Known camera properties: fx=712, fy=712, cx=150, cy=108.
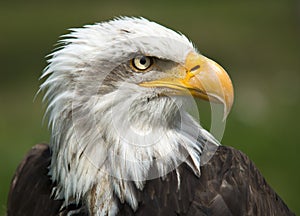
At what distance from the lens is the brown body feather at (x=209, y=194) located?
4.34 metres

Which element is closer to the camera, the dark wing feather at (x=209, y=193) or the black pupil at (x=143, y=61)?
the black pupil at (x=143, y=61)

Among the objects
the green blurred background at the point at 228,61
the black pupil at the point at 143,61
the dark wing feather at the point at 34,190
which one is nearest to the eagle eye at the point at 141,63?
the black pupil at the point at 143,61

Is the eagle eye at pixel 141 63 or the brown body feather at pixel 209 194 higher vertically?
the eagle eye at pixel 141 63

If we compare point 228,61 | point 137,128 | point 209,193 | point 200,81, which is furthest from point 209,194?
point 228,61

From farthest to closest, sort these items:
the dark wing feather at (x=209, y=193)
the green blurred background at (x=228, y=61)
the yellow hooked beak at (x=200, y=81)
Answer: the green blurred background at (x=228, y=61) < the dark wing feather at (x=209, y=193) < the yellow hooked beak at (x=200, y=81)

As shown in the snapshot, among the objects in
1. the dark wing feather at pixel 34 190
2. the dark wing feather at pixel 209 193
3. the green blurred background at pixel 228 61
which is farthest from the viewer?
the green blurred background at pixel 228 61

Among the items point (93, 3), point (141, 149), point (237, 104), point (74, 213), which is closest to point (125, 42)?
→ point (141, 149)

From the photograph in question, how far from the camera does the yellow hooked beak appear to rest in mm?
4156

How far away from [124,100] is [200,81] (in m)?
0.46

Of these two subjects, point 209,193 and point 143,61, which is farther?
point 209,193

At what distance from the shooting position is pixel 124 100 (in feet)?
13.8

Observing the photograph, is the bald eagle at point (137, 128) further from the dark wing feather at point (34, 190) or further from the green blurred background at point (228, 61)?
the green blurred background at point (228, 61)

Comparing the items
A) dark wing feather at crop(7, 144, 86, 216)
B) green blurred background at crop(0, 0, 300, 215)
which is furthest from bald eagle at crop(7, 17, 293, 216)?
green blurred background at crop(0, 0, 300, 215)

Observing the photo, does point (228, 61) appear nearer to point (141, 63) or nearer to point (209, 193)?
point (209, 193)
